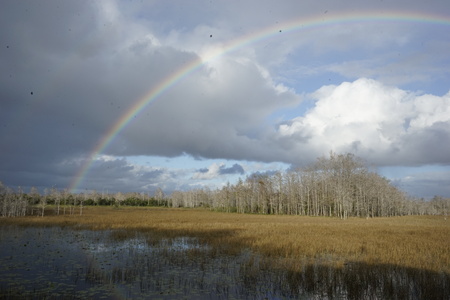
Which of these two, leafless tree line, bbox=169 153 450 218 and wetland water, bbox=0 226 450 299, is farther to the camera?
leafless tree line, bbox=169 153 450 218

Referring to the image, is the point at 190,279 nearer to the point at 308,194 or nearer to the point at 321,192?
the point at 308,194

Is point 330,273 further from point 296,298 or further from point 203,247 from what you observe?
point 203,247

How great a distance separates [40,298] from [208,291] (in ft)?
20.1

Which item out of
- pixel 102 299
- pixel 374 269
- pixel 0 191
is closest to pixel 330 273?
pixel 374 269

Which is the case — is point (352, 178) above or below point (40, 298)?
above

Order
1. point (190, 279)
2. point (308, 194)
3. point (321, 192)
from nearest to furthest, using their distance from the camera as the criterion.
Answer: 1. point (190, 279)
2. point (308, 194)
3. point (321, 192)

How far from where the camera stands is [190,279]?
513 inches

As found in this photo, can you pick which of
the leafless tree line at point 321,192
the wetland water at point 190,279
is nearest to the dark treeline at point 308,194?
the leafless tree line at point 321,192

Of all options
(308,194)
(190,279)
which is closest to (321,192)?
(308,194)

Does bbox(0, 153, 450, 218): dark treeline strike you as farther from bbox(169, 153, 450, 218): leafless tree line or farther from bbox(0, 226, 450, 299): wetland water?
bbox(0, 226, 450, 299): wetland water

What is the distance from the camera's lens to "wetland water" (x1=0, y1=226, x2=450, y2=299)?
1091 centimetres

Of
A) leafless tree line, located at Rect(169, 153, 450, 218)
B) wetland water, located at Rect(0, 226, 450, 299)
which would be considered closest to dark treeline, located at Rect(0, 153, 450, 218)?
leafless tree line, located at Rect(169, 153, 450, 218)

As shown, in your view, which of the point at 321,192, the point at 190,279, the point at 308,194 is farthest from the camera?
the point at 321,192

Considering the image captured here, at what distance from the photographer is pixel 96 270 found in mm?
14445
